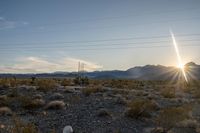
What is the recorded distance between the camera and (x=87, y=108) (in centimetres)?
2353

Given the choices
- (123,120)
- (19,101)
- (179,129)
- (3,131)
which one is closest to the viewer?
(3,131)

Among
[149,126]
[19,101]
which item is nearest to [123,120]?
[149,126]

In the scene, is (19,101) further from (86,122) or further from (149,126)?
(149,126)

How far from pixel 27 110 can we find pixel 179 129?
1078 cm

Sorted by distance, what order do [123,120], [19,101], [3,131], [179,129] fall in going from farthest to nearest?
1. [19,101]
2. [123,120]
3. [179,129]
4. [3,131]

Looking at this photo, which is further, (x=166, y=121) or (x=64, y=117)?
(x=64, y=117)

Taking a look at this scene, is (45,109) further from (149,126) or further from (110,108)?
(149,126)

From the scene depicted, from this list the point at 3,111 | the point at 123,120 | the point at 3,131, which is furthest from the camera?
the point at 3,111

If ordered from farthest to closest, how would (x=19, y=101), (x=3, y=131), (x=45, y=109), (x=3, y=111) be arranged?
(x=19, y=101)
(x=45, y=109)
(x=3, y=111)
(x=3, y=131)

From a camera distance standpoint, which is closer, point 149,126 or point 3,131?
point 3,131

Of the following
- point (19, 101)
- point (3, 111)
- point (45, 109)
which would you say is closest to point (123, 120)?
point (45, 109)

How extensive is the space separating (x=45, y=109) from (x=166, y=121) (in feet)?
29.7

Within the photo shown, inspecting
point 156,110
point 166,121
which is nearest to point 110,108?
point 156,110

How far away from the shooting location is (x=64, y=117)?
Answer: 63.4 feet
